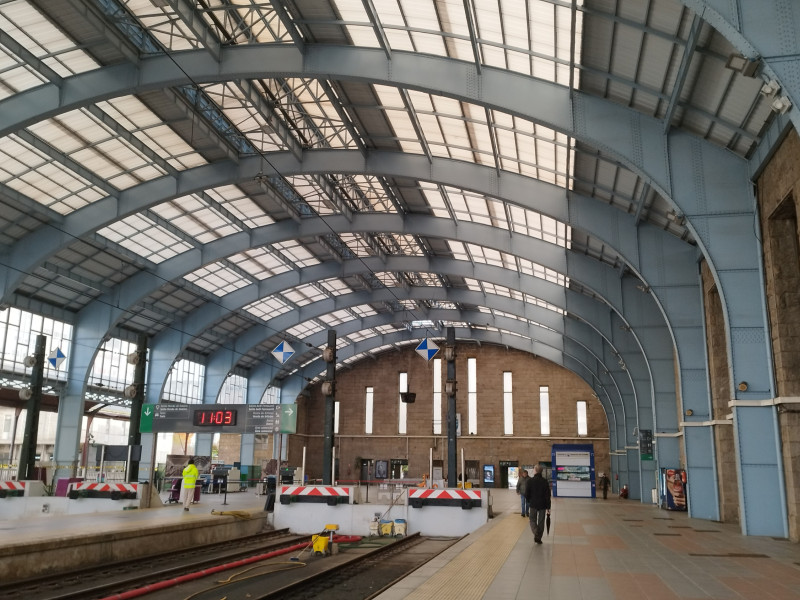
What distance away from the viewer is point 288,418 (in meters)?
33.5

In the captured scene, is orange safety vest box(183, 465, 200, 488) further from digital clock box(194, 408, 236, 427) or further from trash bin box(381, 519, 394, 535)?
trash bin box(381, 519, 394, 535)

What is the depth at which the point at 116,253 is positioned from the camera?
3728 centimetres

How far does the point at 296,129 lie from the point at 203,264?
1431 centimetres

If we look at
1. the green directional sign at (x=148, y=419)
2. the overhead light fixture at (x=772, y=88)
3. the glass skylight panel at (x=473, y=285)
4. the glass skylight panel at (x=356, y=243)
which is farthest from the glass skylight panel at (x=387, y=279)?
the overhead light fixture at (x=772, y=88)

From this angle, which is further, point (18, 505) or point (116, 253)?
point (116, 253)

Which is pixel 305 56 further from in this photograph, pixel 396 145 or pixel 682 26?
pixel 682 26

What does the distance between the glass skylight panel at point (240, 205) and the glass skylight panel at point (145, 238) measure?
151 inches

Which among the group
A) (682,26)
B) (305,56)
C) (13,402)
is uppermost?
(305,56)

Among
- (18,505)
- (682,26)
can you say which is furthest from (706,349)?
(18,505)

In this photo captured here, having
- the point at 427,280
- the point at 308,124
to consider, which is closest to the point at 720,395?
the point at 308,124

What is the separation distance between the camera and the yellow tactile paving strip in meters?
9.20

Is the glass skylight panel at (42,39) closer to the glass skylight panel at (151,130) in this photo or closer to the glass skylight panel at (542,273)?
the glass skylight panel at (151,130)

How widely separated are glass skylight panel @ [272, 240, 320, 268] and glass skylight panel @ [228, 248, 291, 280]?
1.93 ft

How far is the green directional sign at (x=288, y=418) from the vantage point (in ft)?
109
